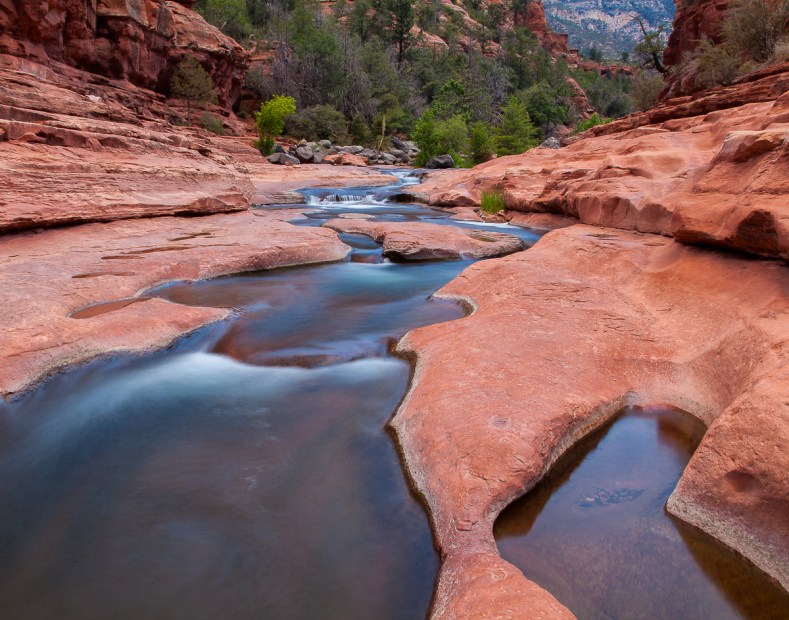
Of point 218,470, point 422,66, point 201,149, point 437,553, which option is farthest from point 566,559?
point 422,66

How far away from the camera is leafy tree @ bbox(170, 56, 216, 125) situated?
2875 centimetres

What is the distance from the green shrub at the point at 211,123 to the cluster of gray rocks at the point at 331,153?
4.00 m

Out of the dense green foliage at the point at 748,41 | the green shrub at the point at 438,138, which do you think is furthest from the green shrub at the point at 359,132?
the dense green foliage at the point at 748,41

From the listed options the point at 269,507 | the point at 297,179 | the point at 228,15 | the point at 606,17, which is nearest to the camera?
the point at 269,507

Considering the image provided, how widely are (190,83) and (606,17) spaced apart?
201086 millimetres

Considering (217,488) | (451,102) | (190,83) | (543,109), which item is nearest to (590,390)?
(217,488)

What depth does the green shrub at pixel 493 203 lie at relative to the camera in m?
12.8

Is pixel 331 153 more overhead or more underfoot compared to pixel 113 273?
more overhead

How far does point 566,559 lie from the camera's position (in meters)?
2.17

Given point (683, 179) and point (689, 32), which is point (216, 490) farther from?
point (689, 32)

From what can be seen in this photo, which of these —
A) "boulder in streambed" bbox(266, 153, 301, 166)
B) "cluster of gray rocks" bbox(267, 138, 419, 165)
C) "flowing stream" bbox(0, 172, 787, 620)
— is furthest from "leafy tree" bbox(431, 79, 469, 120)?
"flowing stream" bbox(0, 172, 787, 620)

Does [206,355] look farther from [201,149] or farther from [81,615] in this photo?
[201,149]

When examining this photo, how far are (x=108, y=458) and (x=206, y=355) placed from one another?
1.36 metres

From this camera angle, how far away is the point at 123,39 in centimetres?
2538
